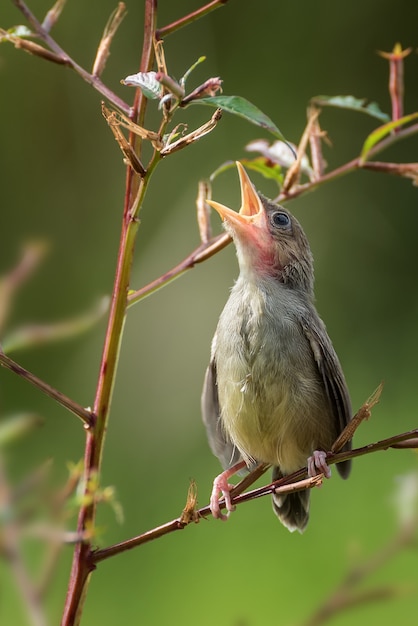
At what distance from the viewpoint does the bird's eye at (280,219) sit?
2.67 m

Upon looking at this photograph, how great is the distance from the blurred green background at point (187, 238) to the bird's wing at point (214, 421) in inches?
61.5

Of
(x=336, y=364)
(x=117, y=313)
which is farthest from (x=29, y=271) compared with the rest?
(x=336, y=364)

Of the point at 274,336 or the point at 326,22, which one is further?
the point at 326,22

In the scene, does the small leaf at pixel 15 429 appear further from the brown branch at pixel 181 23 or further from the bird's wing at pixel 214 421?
Answer: the bird's wing at pixel 214 421

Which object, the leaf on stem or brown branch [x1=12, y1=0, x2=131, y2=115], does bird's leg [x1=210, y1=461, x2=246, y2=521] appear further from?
brown branch [x1=12, y1=0, x2=131, y2=115]

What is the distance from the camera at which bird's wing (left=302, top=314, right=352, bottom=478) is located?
7.92 ft

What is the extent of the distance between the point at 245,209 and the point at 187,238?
2.65m

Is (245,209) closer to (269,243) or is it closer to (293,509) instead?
(269,243)

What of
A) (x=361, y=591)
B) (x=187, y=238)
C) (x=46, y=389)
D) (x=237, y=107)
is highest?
(x=187, y=238)

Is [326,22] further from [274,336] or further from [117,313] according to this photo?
[117,313]

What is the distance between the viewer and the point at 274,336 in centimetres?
235

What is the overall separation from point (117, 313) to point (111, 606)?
9.83 ft

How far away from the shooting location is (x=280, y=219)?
2.69 m

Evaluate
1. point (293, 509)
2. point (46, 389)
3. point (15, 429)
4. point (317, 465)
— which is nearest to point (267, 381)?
point (317, 465)
